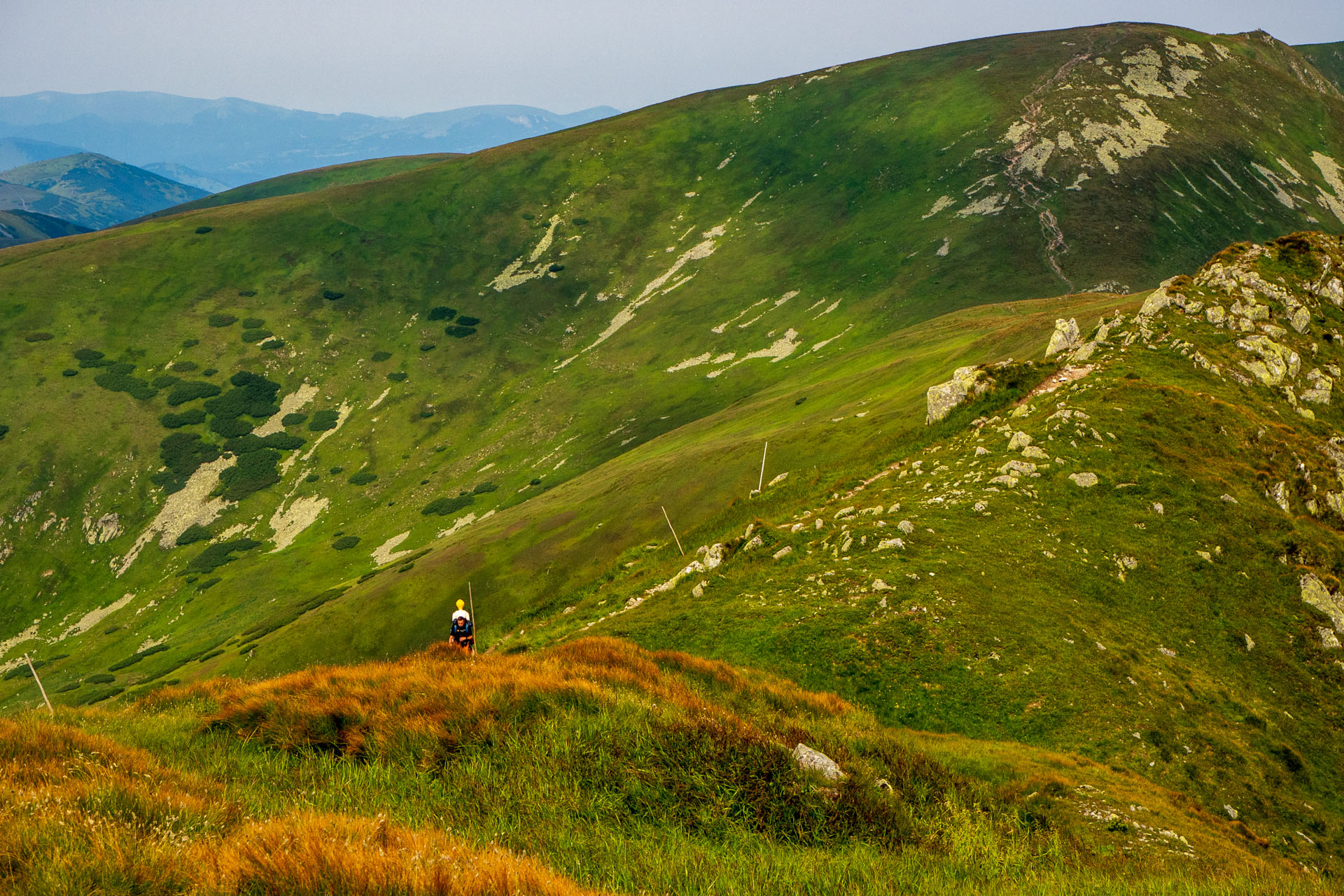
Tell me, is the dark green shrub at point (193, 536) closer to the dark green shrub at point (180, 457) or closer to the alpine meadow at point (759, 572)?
the alpine meadow at point (759, 572)

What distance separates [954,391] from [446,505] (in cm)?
9182

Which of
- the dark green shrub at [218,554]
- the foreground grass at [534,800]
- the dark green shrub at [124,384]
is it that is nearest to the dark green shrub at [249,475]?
the dark green shrub at [218,554]

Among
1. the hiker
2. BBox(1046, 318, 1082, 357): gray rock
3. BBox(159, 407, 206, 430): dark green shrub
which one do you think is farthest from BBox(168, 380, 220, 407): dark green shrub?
BBox(1046, 318, 1082, 357): gray rock

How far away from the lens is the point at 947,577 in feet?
70.1

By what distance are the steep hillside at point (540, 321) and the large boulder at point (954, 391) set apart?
52.5 ft

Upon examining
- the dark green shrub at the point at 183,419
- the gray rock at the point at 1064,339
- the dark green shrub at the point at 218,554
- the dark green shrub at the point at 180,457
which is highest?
the gray rock at the point at 1064,339

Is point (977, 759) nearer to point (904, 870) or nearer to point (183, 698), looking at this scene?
point (904, 870)

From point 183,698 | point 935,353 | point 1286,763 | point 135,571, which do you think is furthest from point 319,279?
point 1286,763

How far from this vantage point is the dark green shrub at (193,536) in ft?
375

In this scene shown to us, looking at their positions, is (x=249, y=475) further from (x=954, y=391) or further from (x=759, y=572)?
(x=954, y=391)

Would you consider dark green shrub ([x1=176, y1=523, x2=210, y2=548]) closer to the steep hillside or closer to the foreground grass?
the steep hillside

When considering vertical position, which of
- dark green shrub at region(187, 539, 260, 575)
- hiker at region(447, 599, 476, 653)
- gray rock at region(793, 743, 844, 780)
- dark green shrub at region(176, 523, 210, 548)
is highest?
gray rock at region(793, 743, 844, 780)

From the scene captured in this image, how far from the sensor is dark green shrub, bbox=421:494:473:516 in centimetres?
11044

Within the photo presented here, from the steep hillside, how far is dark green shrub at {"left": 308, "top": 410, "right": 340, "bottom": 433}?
0.48 m
